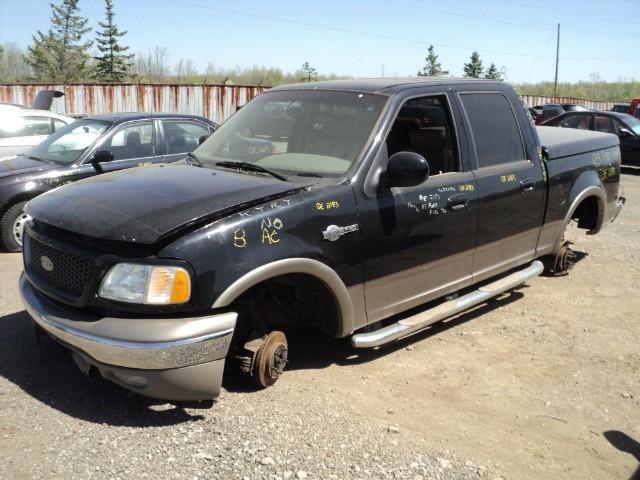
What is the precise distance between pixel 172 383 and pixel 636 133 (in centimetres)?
1619

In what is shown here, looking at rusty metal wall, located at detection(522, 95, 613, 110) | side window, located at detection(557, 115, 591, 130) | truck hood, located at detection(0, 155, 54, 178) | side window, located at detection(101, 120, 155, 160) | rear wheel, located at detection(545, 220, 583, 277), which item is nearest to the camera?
rear wheel, located at detection(545, 220, 583, 277)

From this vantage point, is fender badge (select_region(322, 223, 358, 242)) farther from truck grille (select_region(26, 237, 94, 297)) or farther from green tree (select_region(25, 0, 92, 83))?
green tree (select_region(25, 0, 92, 83))

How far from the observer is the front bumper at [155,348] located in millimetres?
3078

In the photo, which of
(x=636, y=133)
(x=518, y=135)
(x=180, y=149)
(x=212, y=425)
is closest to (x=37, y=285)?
(x=212, y=425)

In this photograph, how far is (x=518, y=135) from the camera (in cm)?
537

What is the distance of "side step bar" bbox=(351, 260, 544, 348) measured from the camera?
4.02m

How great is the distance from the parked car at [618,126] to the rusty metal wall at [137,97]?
10538 millimetres

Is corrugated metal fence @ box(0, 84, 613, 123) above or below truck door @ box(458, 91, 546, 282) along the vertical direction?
above

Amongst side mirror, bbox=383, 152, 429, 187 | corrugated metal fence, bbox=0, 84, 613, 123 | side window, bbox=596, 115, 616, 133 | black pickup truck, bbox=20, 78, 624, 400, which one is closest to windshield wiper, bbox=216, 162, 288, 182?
black pickup truck, bbox=20, 78, 624, 400

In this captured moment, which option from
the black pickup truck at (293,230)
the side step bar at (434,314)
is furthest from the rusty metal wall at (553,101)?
the black pickup truck at (293,230)

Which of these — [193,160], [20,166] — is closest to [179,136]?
[20,166]

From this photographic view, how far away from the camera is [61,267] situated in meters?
3.42

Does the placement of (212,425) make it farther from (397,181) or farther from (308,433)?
(397,181)

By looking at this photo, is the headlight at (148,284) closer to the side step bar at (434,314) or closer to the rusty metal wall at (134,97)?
the side step bar at (434,314)
